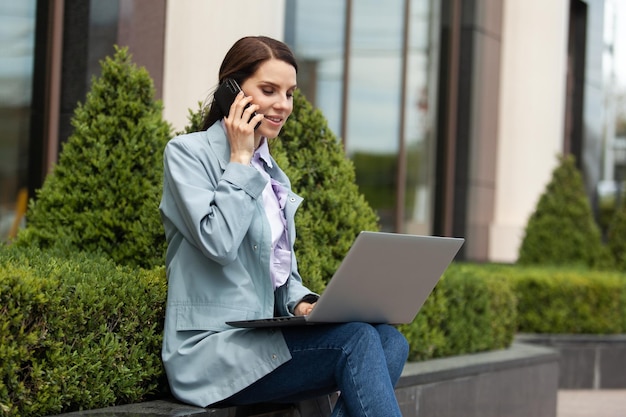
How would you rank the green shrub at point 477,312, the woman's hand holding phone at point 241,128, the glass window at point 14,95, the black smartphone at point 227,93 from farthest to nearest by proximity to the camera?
the glass window at point 14,95 < the green shrub at point 477,312 < the black smartphone at point 227,93 < the woman's hand holding phone at point 241,128

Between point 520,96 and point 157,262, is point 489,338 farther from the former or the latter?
point 520,96

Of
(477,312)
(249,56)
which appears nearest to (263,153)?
(249,56)

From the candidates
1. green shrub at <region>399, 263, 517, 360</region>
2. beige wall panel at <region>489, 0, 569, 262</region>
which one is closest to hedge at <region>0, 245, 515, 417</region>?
green shrub at <region>399, 263, 517, 360</region>

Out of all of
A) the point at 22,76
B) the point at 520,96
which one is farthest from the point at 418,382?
the point at 520,96

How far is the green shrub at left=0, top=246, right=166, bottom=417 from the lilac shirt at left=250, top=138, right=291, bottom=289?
0.51 meters

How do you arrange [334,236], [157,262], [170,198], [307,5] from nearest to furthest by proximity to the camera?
[170,198]
[157,262]
[334,236]
[307,5]

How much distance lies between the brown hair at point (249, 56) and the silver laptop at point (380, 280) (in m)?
0.90

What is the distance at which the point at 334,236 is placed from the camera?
5426mm

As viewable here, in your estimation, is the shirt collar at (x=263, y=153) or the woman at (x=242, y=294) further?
the shirt collar at (x=263, y=153)

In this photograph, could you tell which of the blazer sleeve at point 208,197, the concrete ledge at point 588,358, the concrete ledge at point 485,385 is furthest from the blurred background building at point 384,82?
the blazer sleeve at point 208,197

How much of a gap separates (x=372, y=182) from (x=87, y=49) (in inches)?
173

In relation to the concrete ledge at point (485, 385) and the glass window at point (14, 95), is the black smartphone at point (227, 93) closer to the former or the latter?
the concrete ledge at point (485, 385)

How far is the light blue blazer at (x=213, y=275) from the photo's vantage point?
140 inches

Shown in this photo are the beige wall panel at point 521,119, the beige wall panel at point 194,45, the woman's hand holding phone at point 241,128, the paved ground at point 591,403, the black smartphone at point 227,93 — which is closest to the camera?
the woman's hand holding phone at point 241,128
